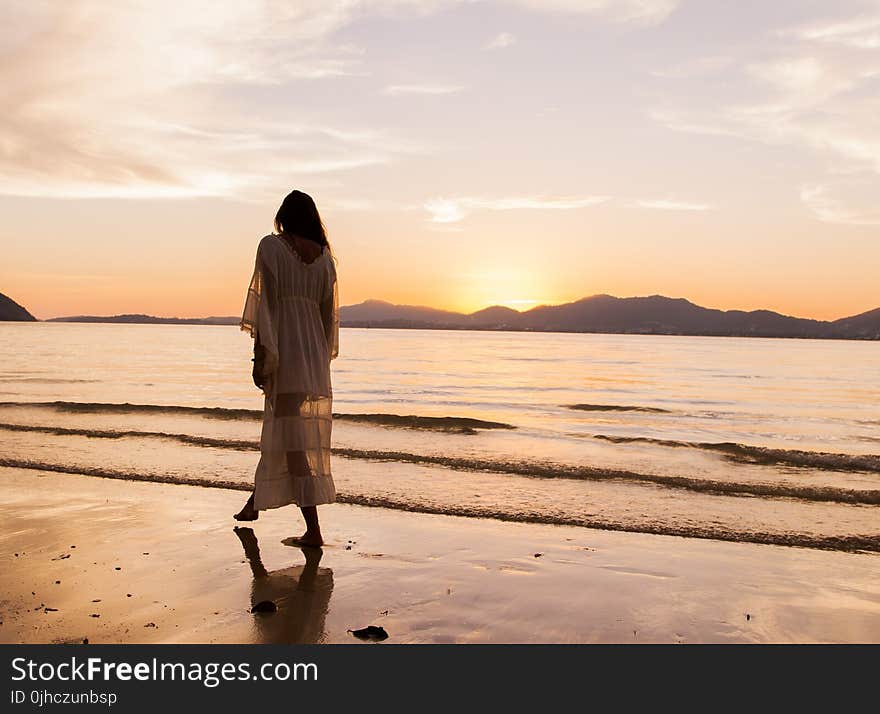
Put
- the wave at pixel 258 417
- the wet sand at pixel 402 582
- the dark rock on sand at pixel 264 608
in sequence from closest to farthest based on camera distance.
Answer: the wet sand at pixel 402 582, the dark rock on sand at pixel 264 608, the wave at pixel 258 417

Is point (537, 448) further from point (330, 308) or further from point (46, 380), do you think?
point (46, 380)

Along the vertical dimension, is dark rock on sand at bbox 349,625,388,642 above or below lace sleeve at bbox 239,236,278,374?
below

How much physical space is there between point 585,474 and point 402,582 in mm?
5306

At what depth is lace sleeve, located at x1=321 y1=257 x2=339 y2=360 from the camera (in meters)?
6.00

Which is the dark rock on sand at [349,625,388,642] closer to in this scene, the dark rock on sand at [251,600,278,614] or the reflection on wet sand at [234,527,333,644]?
the reflection on wet sand at [234,527,333,644]

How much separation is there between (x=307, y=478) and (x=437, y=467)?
4.36m

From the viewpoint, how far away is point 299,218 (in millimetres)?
5742

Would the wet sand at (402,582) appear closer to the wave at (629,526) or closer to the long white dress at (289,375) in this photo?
the wave at (629,526)

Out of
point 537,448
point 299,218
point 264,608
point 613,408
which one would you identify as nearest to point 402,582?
point 264,608

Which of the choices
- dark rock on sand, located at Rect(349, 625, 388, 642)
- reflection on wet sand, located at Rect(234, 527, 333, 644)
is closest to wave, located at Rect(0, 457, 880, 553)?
reflection on wet sand, located at Rect(234, 527, 333, 644)

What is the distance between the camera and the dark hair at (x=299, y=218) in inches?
225

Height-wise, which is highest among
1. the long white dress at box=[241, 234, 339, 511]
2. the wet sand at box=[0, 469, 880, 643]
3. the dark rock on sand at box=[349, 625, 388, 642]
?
the long white dress at box=[241, 234, 339, 511]

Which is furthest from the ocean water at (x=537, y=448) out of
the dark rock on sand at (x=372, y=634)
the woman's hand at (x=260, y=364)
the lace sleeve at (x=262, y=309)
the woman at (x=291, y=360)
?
the dark rock on sand at (x=372, y=634)
